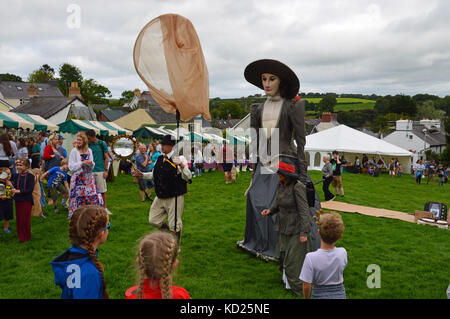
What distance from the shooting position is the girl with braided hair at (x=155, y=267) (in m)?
1.97

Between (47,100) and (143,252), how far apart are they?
38.8 metres

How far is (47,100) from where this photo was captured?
1404 inches

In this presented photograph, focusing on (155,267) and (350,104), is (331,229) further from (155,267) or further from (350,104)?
(350,104)

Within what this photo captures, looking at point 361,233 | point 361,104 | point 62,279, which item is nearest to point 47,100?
Result: point 361,233

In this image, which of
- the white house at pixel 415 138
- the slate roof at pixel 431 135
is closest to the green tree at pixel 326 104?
the slate roof at pixel 431 135

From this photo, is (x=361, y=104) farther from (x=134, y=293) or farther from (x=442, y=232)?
(x=134, y=293)

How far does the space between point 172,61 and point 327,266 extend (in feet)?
8.93

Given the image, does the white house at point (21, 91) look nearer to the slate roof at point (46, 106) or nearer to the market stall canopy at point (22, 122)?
the slate roof at point (46, 106)

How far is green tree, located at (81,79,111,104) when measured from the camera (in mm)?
80787

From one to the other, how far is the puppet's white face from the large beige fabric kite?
1.01m

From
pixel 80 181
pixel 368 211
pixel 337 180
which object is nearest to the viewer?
pixel 80 181

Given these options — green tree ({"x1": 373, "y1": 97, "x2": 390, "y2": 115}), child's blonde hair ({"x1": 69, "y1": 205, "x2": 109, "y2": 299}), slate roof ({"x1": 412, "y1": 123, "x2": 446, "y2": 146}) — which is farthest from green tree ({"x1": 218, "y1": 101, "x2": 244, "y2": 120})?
child's blonde hair ({"x1": 69, "y1": 205, "x2": 109, "y2": 299})

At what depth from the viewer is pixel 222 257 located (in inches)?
226

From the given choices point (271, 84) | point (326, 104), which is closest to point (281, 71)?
point (271, 84)
